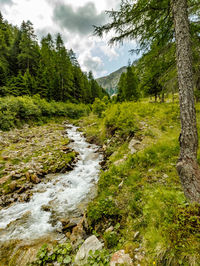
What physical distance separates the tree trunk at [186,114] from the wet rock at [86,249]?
1.85m

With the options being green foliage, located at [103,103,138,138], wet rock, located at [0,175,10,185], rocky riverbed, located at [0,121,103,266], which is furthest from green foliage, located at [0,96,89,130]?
green foliage, located at [103,103,138,138]

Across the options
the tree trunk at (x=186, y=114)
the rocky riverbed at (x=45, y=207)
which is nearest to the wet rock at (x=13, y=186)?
the rocky riverbed at (x=45, y=207)

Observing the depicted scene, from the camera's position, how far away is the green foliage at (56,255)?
2169 mm

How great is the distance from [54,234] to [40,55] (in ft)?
118

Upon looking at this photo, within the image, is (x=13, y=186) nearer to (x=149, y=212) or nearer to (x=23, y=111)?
(x=149, y=212)

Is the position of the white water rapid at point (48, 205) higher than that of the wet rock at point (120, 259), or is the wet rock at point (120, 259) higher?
the wet rock at point (120, 259)

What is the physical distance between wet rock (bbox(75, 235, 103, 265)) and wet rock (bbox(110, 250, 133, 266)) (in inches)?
16.6

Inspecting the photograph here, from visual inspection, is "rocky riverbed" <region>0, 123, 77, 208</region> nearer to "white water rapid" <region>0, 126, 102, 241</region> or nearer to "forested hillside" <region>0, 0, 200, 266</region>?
"forested hillside" <region>0, 0, 200, 266</region>

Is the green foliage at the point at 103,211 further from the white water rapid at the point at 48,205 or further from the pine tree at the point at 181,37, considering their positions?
the pine tree at the point at 181,37

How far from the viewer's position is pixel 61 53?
87.4ft

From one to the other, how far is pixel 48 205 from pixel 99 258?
2.86m

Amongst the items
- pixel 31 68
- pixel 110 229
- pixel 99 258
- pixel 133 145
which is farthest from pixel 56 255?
pixel 31 68

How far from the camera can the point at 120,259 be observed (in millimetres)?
1733

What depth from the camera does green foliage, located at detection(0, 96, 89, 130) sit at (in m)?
11.8
